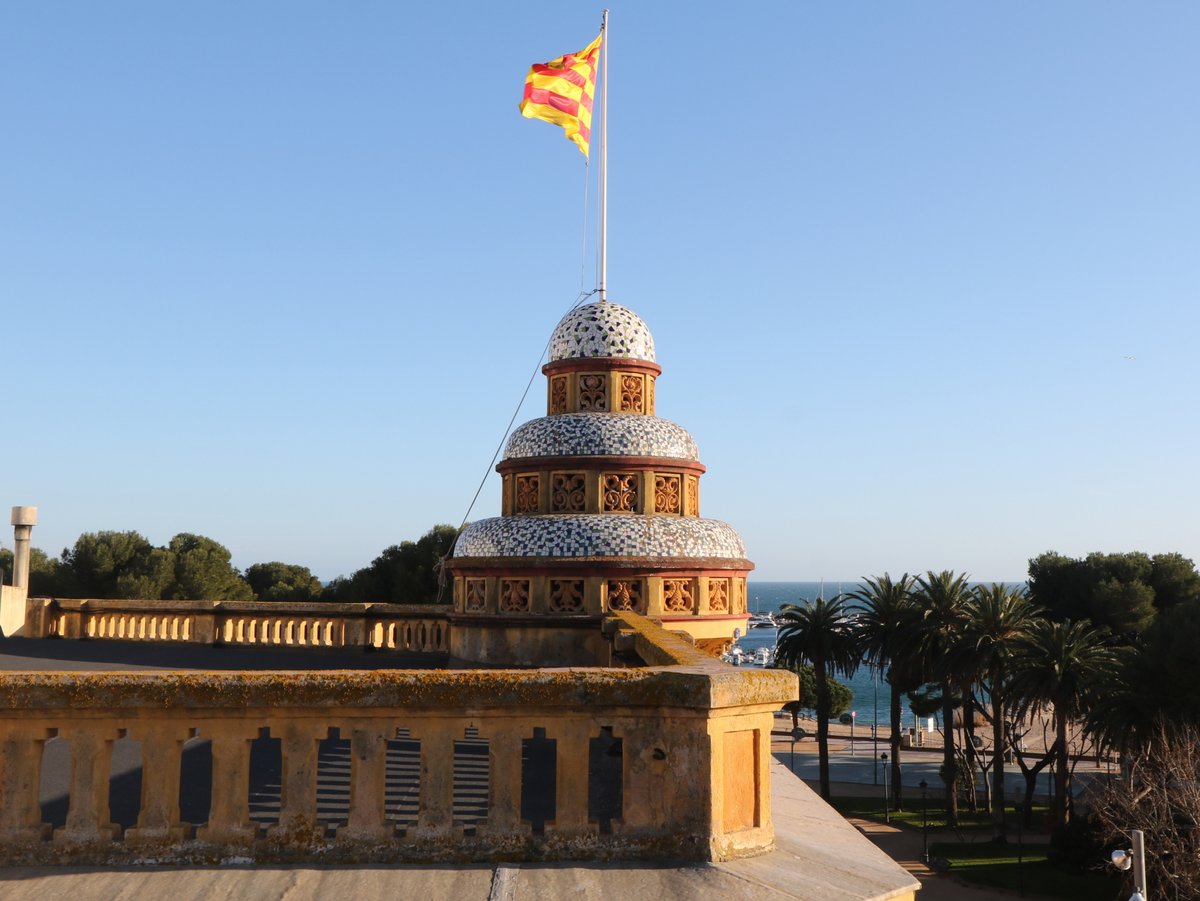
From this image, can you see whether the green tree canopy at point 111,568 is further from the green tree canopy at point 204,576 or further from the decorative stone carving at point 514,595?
the decorative stone carving at point 514,595

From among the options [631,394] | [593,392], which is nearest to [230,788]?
[593,392]

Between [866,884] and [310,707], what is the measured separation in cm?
336

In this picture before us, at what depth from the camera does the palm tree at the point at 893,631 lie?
41.1 m

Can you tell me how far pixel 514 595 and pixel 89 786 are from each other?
411 inches

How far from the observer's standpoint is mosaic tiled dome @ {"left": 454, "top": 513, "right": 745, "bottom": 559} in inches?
623

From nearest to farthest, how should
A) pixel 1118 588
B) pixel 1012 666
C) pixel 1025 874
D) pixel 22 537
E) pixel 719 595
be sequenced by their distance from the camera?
pixel 719 595
pixel 22 537
pixel 1025 874
pixel 1012 666
pixel 1118 588

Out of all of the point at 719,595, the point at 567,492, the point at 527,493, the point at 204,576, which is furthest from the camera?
the point at 204,576

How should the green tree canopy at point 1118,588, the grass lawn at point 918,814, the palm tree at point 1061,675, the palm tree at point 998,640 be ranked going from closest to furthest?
the palm tree at point 1061,675 → the palm tree at point 998,640 → the grass lawn at point 918,814 → the green tree canopy at point 1118,588

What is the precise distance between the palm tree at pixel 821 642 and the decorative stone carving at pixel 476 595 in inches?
1086

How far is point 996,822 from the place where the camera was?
3953 cm

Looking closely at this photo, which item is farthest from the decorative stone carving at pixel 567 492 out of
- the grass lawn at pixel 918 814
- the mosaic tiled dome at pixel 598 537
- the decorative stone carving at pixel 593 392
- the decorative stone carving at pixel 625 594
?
the grass lawn at pixel 918 814

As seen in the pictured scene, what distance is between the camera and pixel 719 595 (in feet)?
54.3

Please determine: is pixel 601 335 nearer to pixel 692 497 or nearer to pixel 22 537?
pixel 692 497

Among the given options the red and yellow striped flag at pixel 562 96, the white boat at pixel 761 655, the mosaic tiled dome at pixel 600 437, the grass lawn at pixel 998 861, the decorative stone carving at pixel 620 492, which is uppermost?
the red and yellow striped flag at pixel 562 96
